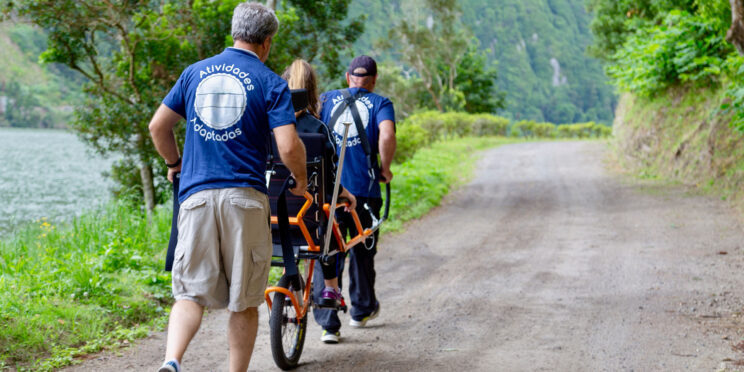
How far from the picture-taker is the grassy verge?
4906 millimetres

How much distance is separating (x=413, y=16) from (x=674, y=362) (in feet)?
154

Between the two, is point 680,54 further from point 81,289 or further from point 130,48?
point 81,289

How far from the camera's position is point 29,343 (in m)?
4.82

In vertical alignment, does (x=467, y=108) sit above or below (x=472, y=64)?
below

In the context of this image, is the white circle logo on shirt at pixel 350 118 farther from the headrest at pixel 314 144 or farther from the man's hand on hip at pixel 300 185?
the man's hand on hip at pixel 300 185

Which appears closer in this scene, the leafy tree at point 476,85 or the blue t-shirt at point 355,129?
the blue t-shirt at point 355,129

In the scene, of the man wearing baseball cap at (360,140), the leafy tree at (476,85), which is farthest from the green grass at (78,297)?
the leafy tree at (476,85)

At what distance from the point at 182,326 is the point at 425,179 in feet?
42.0

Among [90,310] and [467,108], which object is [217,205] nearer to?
[90,310]

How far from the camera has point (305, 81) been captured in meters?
4.60

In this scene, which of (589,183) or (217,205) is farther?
(589,183)

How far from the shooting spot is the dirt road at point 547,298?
16.0ft

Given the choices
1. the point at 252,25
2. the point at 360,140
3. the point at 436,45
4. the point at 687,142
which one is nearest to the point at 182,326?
the point at 252,25

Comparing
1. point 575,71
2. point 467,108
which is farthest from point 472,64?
point 575,71
